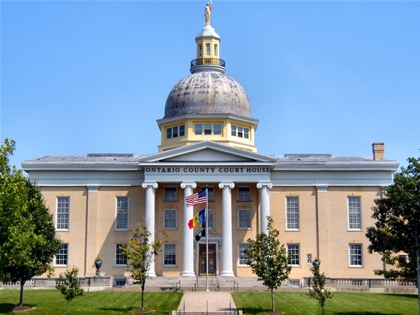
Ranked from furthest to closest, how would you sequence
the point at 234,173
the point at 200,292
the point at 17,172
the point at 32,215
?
1. the point at 234,173
2. the point at 200,292
3. the point at 32,215
4. the point at 17,172

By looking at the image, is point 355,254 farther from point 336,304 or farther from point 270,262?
point 270,262

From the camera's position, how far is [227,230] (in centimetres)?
5628

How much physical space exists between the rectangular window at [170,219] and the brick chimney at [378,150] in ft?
64.9

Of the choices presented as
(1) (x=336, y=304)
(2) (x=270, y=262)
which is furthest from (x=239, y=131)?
(1) (x=336, y=304)

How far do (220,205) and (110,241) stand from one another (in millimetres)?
10255

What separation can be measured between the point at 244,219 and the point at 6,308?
25.5 m

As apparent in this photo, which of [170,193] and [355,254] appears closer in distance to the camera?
[355,254]

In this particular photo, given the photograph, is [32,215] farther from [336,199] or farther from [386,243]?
[336,199]

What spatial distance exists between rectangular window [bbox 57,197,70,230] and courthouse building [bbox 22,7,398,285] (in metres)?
0.09

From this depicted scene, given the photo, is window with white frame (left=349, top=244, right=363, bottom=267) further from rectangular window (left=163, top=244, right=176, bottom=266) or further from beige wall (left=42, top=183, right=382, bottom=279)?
rectangular window (left=163, top=244, right=176, bottom=266)

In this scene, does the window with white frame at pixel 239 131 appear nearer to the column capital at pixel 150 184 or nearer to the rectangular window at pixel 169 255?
the column capital at pixel 150 184

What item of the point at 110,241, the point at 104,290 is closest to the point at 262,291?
the point at 104,290

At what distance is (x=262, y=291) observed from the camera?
48188 millimetres

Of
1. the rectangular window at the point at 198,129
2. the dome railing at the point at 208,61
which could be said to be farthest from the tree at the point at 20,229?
the dome railing at the point at 208,61
